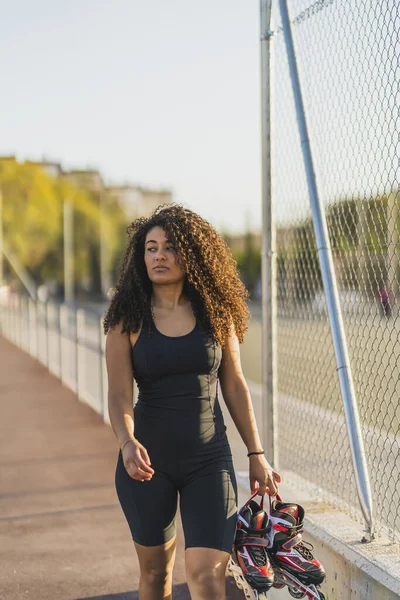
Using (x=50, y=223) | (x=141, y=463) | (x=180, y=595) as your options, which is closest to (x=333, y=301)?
(x=141, y=463)

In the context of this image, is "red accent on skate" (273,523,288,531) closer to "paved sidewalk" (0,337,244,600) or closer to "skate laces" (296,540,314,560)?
"skate laces" (296,540,314,560)

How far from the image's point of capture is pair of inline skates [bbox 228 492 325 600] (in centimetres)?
324

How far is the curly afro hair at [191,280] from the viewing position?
3367mm

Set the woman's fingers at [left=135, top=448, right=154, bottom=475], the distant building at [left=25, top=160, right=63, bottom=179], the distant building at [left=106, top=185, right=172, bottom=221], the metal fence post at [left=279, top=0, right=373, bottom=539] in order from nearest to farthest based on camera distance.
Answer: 1. the woman's fingers at [left=135, top=448, right=154, bottom=475]
2. the metal fence post at [left=279, top=0, right=373, bottom=539]
3. the distant building at [left=25, top=160, right=63, bottom=179]
4. the distant building at [left=106, top=185, right=172, bottom=221]

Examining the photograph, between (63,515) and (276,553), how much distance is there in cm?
302

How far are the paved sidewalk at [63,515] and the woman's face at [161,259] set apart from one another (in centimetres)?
187

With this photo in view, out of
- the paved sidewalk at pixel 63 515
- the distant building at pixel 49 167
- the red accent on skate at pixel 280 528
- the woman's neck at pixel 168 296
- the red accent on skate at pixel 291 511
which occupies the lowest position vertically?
the paved sidewalk at pixel 63 515

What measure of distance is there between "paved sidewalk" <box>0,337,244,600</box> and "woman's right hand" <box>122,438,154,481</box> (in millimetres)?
1637

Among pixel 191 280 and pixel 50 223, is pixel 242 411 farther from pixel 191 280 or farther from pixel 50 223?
pixel 50 223

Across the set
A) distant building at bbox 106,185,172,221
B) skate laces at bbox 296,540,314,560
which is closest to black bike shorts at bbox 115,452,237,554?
skate laces at bbox 296,540,314,560

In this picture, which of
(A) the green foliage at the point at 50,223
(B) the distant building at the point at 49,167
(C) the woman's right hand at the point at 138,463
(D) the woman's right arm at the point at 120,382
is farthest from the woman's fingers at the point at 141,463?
(B) the distant building at the point at 49,167

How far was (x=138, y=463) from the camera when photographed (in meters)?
3.09

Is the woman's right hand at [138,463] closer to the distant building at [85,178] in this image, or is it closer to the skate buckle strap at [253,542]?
the skate buckle strap at [253,542]

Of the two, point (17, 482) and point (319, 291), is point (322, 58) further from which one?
point (17, 482)
